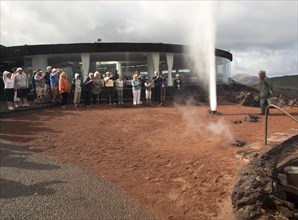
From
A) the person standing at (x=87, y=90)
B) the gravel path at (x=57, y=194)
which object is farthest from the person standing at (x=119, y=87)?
the gravel path at (x=57, y=194)

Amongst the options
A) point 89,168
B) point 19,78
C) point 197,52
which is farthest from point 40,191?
point 197,52

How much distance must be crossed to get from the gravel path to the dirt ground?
1.11ft

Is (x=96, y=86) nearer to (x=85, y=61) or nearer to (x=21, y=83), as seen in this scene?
(x=21, y=83)

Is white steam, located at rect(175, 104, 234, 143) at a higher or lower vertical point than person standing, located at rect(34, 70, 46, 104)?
lower

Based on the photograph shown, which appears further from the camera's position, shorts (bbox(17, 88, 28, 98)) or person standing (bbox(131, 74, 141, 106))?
person standing (bbox(131, 74, 141, 106))

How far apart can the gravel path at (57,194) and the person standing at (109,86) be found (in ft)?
30.9

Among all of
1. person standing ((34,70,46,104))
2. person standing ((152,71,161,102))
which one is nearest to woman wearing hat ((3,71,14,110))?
person standing ((34,70,46,104))

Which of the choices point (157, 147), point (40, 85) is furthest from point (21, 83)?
point (157, 147)

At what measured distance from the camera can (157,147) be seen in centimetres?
965

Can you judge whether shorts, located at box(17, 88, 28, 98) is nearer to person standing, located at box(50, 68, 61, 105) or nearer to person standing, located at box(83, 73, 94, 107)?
person standing, located at box(50, 68, 61, 105)

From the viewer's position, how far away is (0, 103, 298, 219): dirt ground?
656cm

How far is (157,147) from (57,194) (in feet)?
11.7

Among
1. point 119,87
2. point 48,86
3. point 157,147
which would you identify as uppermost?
point 48,86

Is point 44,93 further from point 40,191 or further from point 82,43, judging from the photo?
point 40,191
